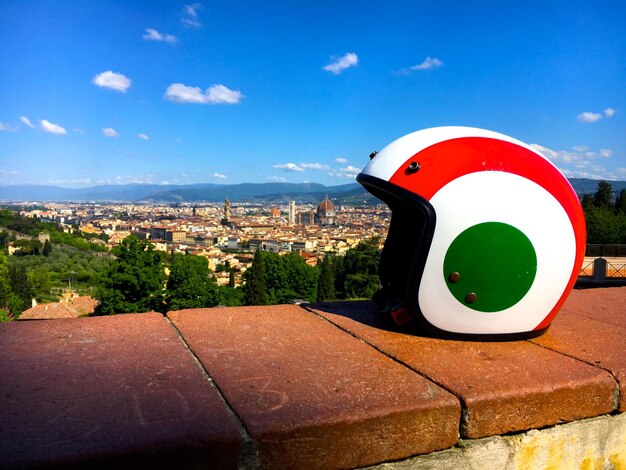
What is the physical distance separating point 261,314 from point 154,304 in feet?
76.7

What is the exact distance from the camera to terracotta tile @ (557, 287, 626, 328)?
2.70m

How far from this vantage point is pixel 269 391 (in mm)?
1375

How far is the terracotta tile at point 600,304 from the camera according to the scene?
270 cm

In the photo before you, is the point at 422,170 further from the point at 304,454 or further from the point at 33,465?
the point at 33,465

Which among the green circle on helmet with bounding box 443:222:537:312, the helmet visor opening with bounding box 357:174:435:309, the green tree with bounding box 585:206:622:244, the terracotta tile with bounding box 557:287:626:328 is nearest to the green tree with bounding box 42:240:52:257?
the green tree with bounding box 585:206:622:244

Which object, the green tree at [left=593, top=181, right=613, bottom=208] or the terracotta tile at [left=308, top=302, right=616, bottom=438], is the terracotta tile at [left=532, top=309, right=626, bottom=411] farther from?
the green tree at [left=593, top=181, right=613, bottom=208]

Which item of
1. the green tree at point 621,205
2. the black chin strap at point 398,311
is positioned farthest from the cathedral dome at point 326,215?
the black chin strap at point 398,311

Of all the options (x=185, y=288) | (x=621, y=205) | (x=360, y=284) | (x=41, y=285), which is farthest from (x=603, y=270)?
(x=41, y=285)

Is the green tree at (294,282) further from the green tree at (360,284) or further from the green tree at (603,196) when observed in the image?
the green tree at (603,196)

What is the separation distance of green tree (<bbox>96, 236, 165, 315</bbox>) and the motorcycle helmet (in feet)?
74.0

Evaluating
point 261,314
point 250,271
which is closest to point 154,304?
point 250,271

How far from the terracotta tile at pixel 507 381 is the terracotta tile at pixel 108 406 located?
73 centimetres

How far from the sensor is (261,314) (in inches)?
91.2

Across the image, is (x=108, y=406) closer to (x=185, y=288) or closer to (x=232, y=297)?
(x=185, y=288)
